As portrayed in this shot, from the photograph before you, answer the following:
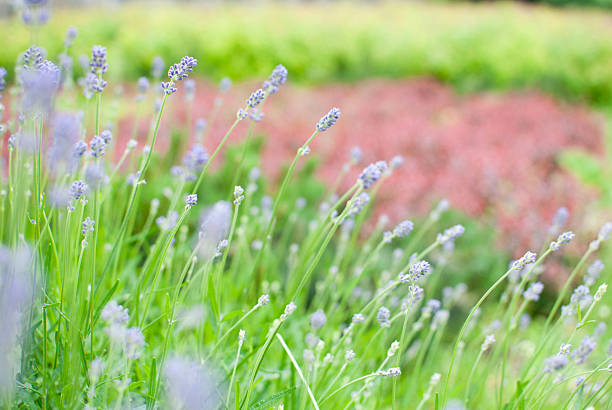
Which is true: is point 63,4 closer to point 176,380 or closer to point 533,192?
point 533,192

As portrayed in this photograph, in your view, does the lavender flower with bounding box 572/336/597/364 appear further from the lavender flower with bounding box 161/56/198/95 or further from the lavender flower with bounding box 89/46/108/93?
the lavender flower with bounding box 89/46/108/93

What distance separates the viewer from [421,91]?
8531 mm

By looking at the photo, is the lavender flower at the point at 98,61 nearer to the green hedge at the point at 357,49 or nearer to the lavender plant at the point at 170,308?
the lavender plant at the point at 170,308

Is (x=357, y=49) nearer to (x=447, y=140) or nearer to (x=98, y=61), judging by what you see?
(x=447, y=140)

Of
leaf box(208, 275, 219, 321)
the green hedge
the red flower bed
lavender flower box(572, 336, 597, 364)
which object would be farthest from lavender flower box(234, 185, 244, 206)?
the green hedge

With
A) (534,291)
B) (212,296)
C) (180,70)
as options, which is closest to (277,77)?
(180,70)

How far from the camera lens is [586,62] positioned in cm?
991

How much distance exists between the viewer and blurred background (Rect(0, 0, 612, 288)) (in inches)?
183

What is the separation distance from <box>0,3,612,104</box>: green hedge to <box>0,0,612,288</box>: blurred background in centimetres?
3

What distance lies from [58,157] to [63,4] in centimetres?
1572

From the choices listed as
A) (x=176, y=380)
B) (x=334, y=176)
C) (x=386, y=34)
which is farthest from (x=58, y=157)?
(x=386, y=34)

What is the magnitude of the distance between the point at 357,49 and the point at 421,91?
1.98 metres

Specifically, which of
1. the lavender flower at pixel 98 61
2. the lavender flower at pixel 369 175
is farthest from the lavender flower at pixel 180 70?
the lavender flower at pixel 369 175

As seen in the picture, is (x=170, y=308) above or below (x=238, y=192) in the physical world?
below
